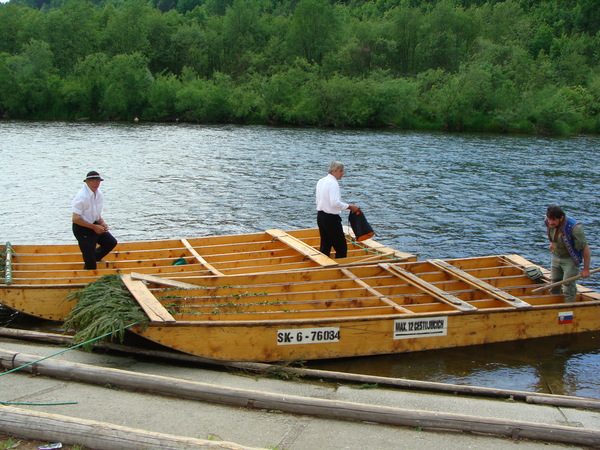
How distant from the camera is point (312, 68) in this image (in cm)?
6481

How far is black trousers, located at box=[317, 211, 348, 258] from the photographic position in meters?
11.5

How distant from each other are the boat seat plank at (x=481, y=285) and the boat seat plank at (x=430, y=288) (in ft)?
2.27

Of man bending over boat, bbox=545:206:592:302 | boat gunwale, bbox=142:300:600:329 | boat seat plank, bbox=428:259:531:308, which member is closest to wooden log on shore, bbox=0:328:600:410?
boat gunwale, bbox=142:300:600:329

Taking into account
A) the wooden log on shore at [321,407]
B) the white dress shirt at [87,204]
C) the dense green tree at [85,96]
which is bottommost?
the wooden log on shore at [321,407]

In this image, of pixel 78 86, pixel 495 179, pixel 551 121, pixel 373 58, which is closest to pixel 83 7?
pixel 78 86

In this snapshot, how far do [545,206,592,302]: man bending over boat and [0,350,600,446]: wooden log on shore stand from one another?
4.53 meters

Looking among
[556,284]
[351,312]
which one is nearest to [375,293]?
[351,312]

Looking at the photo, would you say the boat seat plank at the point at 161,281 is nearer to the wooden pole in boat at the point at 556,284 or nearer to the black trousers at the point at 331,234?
the black trousers at the point at 331,234

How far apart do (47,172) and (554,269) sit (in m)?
24.3

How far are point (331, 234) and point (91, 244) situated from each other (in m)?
4.03

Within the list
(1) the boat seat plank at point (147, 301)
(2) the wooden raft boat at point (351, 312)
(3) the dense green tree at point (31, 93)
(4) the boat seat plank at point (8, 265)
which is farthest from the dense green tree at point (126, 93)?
(1) the boat seat plank at point (147, 301)

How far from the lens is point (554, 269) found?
11133mm

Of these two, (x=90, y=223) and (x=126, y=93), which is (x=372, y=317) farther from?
(x=126, y=93)

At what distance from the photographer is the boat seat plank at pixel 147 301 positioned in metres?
8.36
